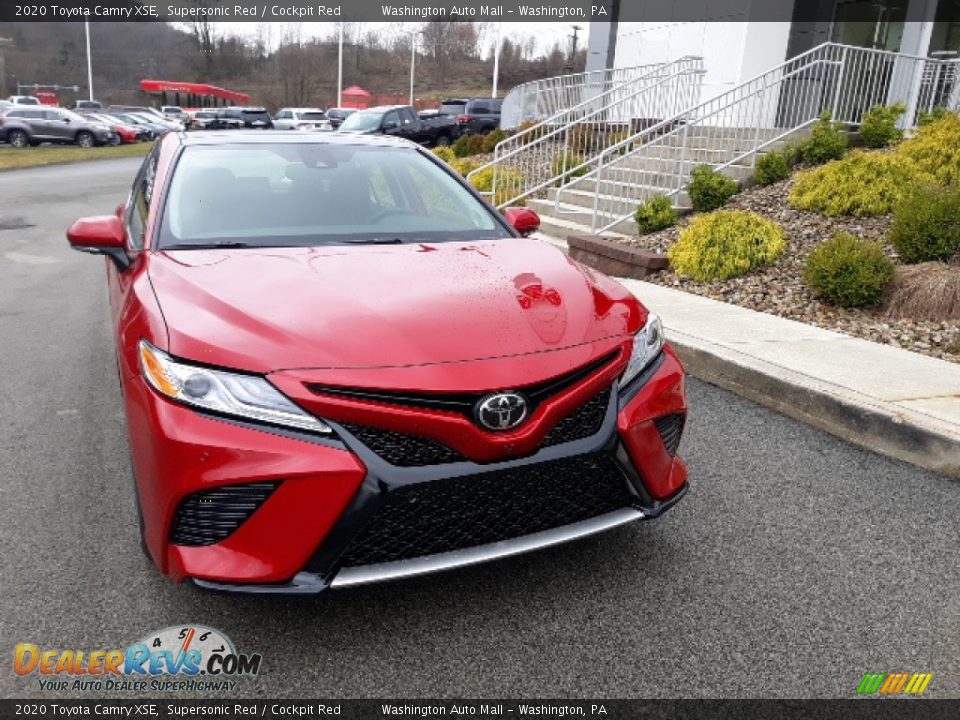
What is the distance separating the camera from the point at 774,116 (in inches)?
440

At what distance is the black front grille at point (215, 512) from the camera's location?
2219mm

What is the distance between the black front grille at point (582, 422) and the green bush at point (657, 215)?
7068 millimetres

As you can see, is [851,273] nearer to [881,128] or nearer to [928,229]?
[928,229]

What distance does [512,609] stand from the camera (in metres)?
2.71

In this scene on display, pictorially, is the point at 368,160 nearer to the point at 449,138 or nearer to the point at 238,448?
the point at 238,448

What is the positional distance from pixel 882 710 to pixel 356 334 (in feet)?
6.34

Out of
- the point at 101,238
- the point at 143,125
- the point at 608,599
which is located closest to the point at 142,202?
the point at 101,238

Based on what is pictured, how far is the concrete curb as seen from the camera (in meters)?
3.91

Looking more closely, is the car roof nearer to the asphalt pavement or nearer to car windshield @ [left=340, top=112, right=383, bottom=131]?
the asphalt pavement

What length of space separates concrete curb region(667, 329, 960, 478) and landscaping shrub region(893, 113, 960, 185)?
4.55 m

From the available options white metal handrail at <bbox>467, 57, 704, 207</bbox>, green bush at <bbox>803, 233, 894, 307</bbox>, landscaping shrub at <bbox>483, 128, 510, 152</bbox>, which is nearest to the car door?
landscaping shrub at <bbox>483, 128, 510, 152</bbox>

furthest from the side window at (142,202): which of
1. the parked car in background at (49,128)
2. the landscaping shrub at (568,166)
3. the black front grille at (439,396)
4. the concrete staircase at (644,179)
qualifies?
the parked car in background at (49,128)

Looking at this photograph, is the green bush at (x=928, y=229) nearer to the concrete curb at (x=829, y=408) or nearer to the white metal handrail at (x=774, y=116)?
the concrete curb at (x=829, y=408)

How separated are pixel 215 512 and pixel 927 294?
18.9ft
